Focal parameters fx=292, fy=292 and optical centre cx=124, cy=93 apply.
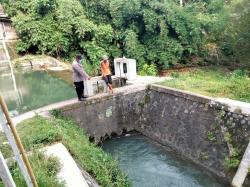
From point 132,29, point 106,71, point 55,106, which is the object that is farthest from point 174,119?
point 132,29

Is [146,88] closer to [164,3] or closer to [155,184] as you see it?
[155,184]

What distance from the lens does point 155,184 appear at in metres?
7.16

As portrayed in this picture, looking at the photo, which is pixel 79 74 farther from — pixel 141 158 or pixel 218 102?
pixel 218 102

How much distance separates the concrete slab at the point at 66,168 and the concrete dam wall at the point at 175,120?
283cm

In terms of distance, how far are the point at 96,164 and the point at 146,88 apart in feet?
14.8

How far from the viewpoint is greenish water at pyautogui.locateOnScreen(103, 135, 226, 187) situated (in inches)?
285

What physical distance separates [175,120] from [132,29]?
8.54 m

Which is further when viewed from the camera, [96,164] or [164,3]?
[164,3]

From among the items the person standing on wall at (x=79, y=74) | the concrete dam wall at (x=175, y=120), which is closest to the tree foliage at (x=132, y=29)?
the concrete dam wall at (x=175, y=120)

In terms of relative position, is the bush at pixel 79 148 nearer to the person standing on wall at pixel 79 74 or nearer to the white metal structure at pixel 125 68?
the person standing on wall at pixel 79 74

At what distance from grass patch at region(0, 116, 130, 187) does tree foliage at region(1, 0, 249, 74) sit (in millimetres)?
9240

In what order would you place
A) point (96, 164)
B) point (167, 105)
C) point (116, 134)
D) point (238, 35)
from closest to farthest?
point (96, 164) < point (167, 105) < point (116, 134) < point (238, 35)

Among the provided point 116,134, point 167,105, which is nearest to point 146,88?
point 167,105

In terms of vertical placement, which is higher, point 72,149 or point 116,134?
point 72,149
